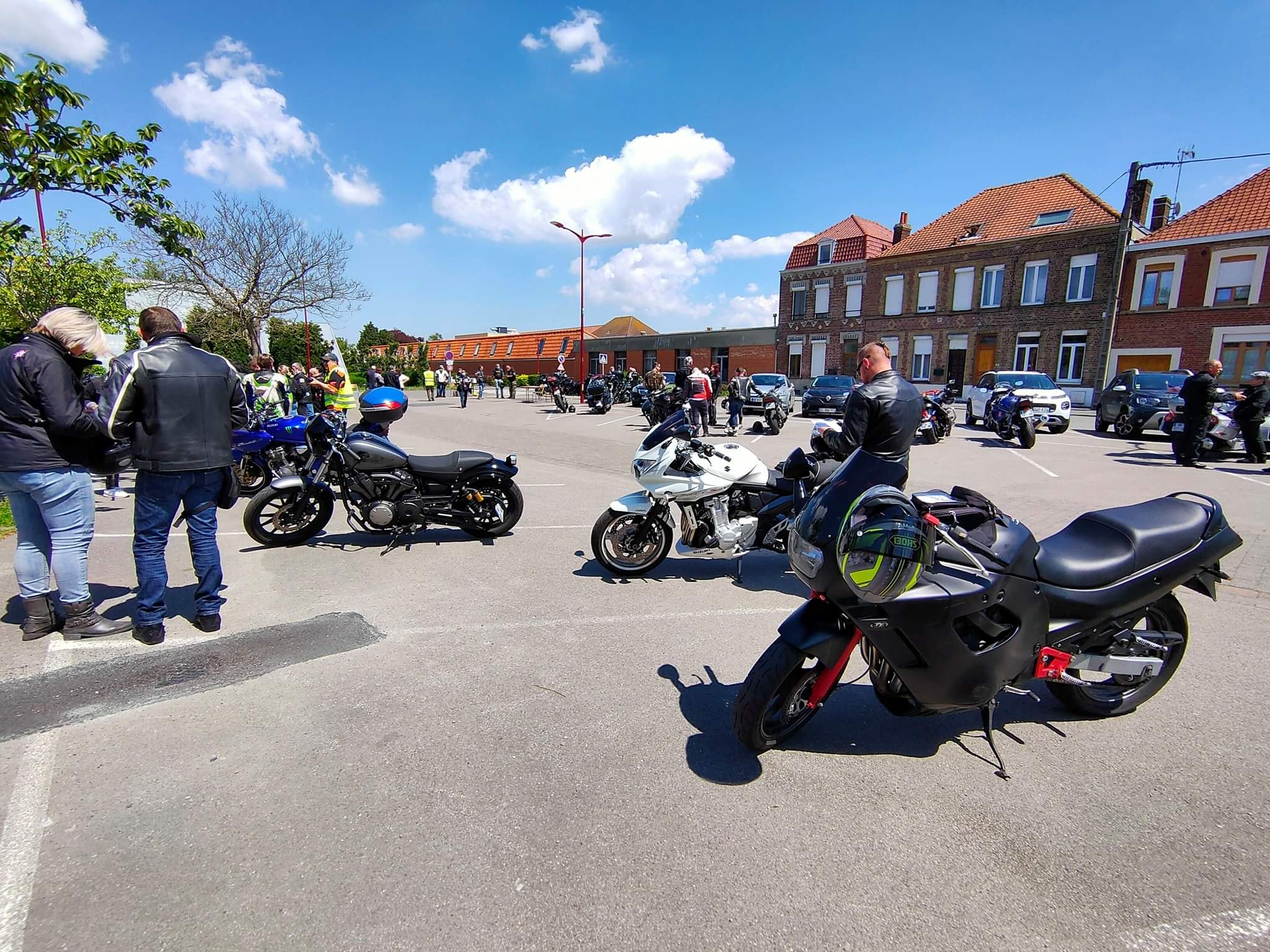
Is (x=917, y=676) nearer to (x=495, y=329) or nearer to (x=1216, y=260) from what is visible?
(x=1216, y=260)

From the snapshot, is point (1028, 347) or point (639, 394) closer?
point (639, 394)

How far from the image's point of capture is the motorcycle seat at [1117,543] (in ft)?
8.82

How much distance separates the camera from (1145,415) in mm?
14617

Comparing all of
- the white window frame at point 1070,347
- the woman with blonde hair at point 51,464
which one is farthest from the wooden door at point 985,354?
the woman with blonde hair at point 51,464

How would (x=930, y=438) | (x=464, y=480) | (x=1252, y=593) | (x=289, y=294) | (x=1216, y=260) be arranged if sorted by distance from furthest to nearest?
(x=289, y=294) → (x=1216, y=260) → (x=930, y=438) → (x=464, y=480) → (x=1252, y=593)

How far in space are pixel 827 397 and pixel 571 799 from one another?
69.2 feet

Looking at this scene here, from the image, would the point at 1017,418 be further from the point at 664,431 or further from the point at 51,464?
the point at 51,464

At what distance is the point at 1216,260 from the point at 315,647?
1339 inches

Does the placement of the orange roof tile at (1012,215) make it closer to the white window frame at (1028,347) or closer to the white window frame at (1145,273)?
the white window frame at (1145,273)

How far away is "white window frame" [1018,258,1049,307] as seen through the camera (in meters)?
29.0

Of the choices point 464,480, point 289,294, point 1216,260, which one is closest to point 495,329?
point 289,294

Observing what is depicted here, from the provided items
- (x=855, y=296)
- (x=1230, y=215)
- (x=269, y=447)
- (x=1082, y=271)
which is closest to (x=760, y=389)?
(x=269, y=447)

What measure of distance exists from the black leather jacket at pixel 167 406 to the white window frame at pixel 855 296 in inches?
1436

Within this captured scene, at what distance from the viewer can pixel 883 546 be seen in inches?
89.7
